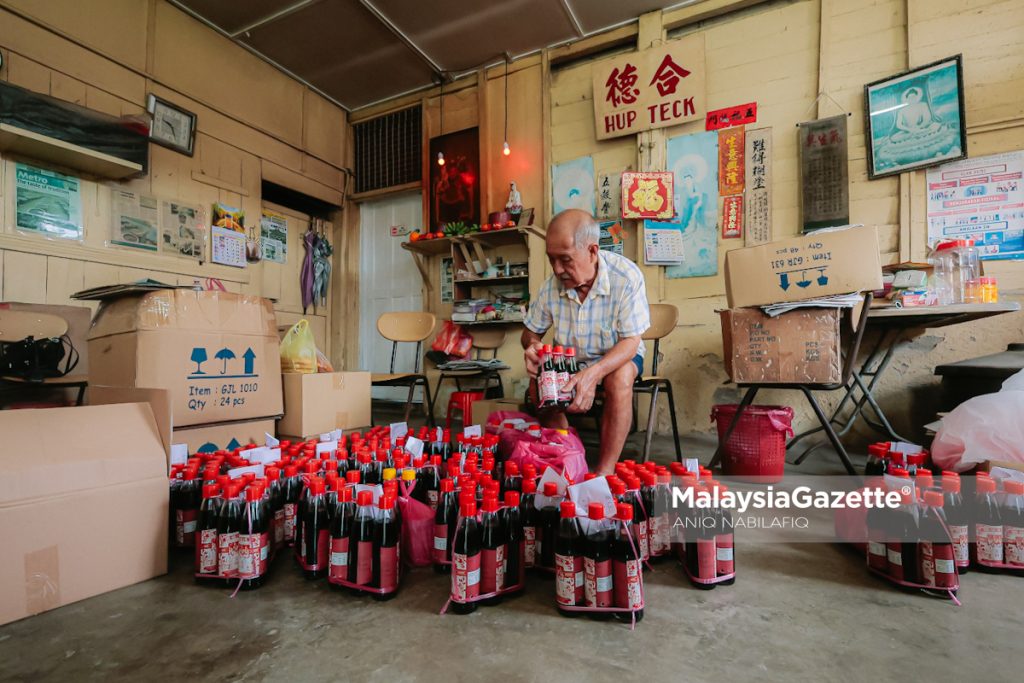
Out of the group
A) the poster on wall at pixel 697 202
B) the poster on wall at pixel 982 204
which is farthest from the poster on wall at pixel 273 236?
the poster on wall at pixel 982 204

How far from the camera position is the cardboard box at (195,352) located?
176cm

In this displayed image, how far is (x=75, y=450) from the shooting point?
3.46 ft

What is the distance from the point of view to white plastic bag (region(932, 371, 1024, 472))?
1439mm

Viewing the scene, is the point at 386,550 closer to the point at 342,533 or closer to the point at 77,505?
the point at 342,533

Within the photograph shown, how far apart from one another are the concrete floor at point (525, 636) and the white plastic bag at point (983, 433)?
0.51 m

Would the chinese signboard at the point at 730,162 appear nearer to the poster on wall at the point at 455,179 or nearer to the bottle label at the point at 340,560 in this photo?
the poster on wall at the point at 455,179

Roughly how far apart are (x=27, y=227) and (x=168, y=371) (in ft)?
6.82

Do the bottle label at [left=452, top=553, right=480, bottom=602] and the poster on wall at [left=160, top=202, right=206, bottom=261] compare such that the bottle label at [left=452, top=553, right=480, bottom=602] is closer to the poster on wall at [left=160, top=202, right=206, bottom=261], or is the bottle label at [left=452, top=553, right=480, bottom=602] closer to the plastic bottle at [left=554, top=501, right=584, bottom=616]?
the plastic bottle at [left=554, top=501, right=584, bottom=616]

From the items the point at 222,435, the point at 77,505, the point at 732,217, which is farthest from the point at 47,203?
the point at 732,217

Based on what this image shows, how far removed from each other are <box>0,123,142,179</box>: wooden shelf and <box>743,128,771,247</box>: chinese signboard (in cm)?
419

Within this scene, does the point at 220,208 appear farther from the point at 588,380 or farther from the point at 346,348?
the point at 588,380

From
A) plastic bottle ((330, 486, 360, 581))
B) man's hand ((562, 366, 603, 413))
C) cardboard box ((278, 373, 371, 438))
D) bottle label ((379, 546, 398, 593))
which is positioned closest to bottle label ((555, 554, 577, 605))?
bottle label ((379, 546, 398, 593))

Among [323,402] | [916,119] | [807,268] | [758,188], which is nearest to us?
[807,268]

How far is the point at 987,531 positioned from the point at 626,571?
101cm
